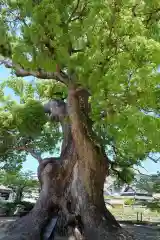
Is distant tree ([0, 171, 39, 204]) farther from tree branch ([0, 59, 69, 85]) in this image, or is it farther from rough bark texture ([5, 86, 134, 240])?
tree branch ([0, 59, 69, 85])

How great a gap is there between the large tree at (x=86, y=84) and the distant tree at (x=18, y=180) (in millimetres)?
5216

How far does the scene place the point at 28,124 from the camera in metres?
9.00

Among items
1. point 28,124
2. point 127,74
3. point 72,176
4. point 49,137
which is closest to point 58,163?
point 72,176

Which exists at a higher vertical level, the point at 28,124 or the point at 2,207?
the point at 28,124

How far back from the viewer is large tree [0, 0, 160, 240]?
4520 millimetres

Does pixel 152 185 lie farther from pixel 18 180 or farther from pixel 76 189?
pixel 18 180

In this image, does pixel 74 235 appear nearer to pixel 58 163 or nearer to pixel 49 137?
pixel 58 163

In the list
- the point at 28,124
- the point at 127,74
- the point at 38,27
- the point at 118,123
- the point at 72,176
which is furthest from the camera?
the point at 28,124

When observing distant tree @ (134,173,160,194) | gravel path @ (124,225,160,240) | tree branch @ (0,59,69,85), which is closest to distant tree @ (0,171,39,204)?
distant tree @ (134,173,160,194)

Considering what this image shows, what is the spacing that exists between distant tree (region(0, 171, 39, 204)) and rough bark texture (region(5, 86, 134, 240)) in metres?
6.23

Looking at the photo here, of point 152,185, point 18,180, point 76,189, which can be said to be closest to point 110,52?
point 76,189

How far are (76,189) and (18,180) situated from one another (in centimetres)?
773

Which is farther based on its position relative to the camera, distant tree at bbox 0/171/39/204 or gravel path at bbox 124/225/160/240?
distant tree at bbox 0/171/39/204

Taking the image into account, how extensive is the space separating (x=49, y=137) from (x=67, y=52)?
7617mm
